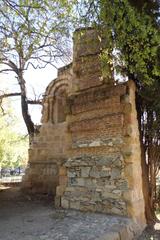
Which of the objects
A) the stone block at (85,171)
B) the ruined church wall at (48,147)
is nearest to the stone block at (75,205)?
the stone block at (85,171)

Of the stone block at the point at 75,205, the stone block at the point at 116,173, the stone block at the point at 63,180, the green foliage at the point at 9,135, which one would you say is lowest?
the stone block at the point at 75,205

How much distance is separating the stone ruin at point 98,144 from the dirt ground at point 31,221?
534mm

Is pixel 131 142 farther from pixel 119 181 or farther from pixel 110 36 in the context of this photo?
pixel 110 36

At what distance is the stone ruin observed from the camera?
268 inches

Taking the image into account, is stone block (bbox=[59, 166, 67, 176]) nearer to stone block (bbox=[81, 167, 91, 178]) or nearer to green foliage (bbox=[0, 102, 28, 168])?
stone block (bbox=[81, 167, 91, 178])

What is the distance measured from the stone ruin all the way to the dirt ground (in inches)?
21.0

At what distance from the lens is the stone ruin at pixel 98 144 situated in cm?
681

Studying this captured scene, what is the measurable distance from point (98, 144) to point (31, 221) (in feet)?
7.99

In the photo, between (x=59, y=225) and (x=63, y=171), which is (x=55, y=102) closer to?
(x=63, y=171)

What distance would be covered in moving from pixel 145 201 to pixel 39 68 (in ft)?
22.5

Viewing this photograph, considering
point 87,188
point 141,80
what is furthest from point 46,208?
point 141,80

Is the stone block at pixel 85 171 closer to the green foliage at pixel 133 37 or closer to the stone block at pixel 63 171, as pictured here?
the stone block at pixel 63 171

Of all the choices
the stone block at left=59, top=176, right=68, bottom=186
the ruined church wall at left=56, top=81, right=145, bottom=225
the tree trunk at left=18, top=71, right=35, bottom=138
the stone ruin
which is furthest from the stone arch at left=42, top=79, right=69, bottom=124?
the stone block at left=59, top=176, right=68, bottom=186

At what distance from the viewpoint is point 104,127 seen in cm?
737
